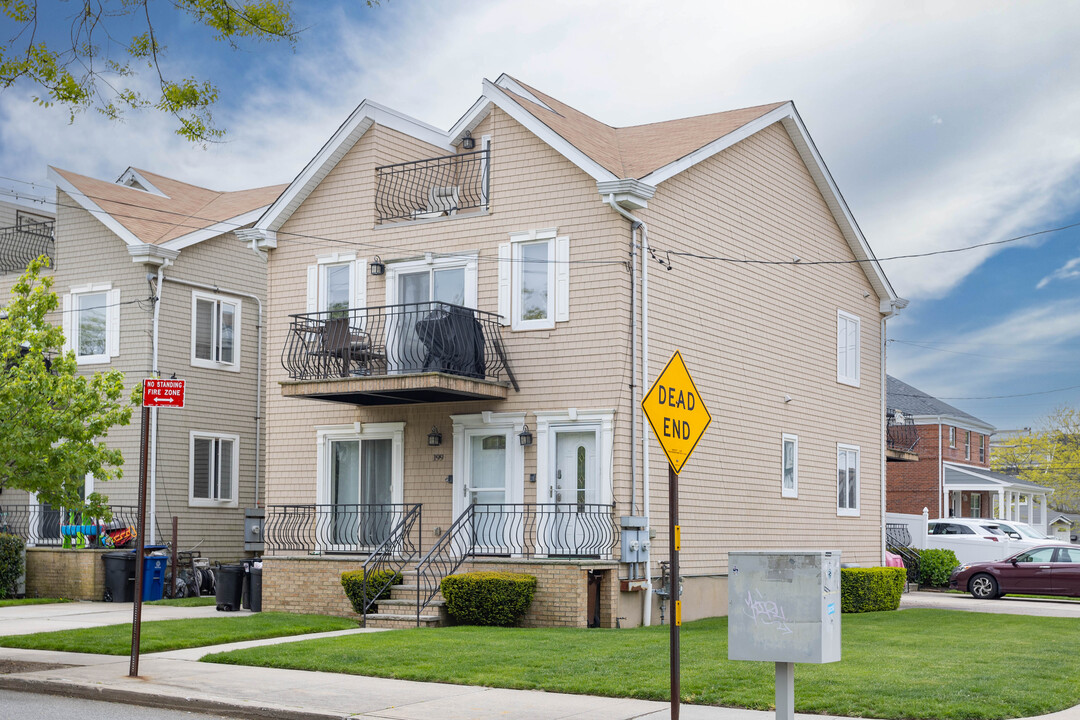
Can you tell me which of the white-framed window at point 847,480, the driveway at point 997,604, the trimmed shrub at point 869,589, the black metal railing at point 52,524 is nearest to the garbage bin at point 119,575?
the black metal railing at point 52,524

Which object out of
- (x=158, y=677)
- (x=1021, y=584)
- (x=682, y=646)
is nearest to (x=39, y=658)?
(x=158, y=677)

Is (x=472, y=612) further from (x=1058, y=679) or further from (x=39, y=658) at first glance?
(x=1058, y=679)

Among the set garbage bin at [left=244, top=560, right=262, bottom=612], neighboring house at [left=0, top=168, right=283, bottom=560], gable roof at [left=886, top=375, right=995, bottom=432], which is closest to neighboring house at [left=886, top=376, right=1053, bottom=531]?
gable roof at [left=886, top=375, right=995, bottom=432]

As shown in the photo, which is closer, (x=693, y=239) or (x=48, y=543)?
(x=693, y=239)

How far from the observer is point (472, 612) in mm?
17266

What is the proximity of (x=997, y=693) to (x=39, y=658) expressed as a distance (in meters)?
10.2

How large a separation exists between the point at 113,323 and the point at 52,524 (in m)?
4.51

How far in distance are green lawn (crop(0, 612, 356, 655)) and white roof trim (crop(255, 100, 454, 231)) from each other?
763cm

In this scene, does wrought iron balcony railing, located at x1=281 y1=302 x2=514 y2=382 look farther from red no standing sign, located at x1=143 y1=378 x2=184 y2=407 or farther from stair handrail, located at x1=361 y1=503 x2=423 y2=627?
red no standing sign, located at x1=143 y1=378 x2=184 y2=407

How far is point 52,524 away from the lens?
83.2 ft

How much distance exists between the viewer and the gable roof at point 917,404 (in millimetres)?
51188

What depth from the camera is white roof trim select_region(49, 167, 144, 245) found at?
25.4 meters

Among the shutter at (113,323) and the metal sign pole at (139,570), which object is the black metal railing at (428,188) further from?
the metal sign pole at (139,570)

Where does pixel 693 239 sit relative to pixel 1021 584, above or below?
above
